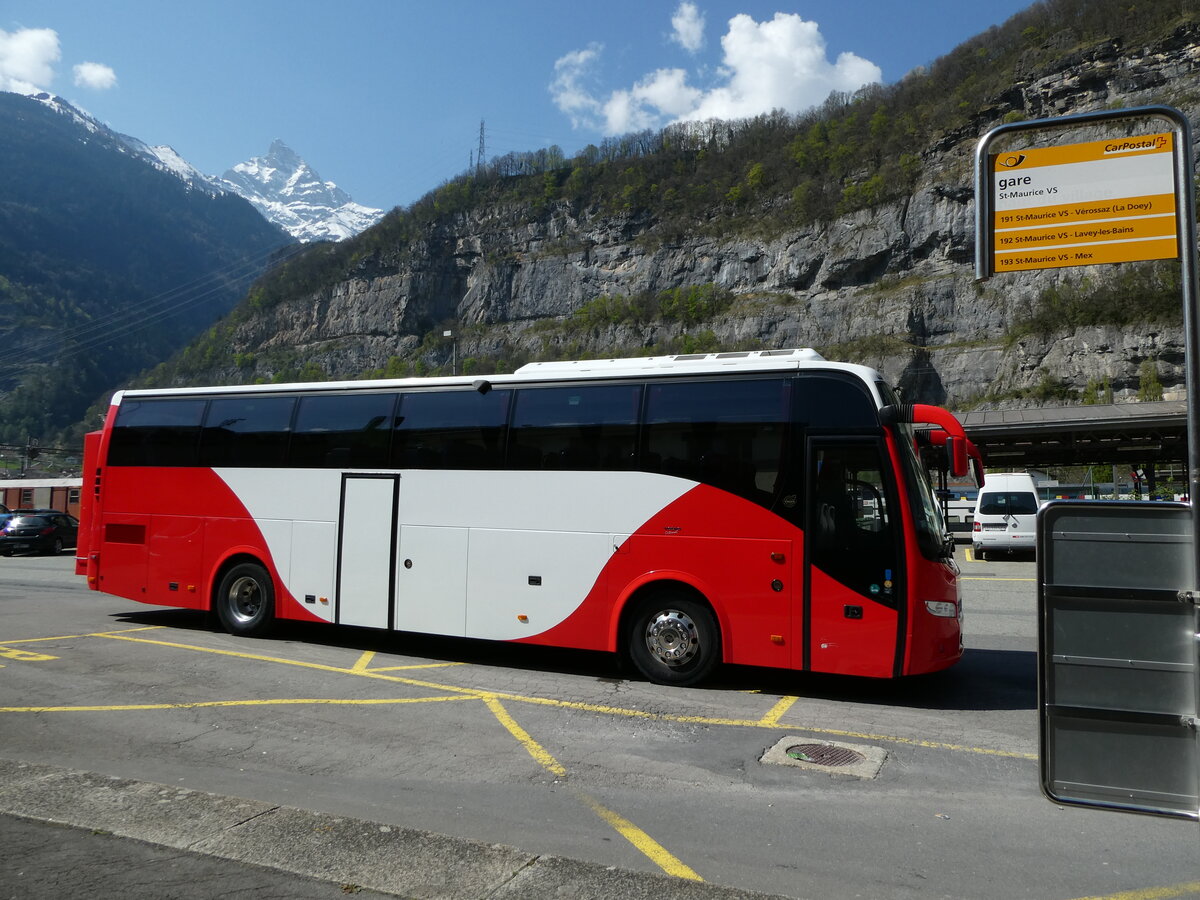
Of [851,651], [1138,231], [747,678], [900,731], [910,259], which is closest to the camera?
[1138,231]

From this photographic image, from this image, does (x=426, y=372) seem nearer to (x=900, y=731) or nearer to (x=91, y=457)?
(x=91, y=457)

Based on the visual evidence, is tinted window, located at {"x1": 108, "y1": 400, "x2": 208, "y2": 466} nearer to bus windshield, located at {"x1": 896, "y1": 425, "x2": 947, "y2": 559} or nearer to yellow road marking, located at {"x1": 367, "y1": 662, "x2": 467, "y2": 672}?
yellow road marking, located at {"x1": 367, "y1": 662, "x2": 467, "y2": 672}

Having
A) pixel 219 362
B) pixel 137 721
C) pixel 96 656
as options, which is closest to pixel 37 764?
pixel 137 721

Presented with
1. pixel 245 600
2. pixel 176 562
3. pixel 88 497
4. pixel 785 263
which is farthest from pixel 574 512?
pixel 785 263

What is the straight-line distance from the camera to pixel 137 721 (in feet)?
22.6

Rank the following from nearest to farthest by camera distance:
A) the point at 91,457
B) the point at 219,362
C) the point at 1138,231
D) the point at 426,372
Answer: the point at 1138,231
the point at 91,457
the point at 426,372
the point at 219,362

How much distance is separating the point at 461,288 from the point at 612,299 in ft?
101

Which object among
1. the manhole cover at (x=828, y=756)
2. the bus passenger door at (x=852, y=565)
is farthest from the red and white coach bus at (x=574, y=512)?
the manhole cover at (x=828, y=756)

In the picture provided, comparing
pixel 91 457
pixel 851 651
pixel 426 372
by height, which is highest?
pixel 426 372

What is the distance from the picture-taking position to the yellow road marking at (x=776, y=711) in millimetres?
7008

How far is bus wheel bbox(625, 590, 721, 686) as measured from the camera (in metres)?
8.09

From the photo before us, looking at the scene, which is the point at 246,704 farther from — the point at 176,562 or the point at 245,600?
the point at 176,562

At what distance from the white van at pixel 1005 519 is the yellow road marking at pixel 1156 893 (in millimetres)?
20610

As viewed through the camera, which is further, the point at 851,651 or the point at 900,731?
the point at 851,651
